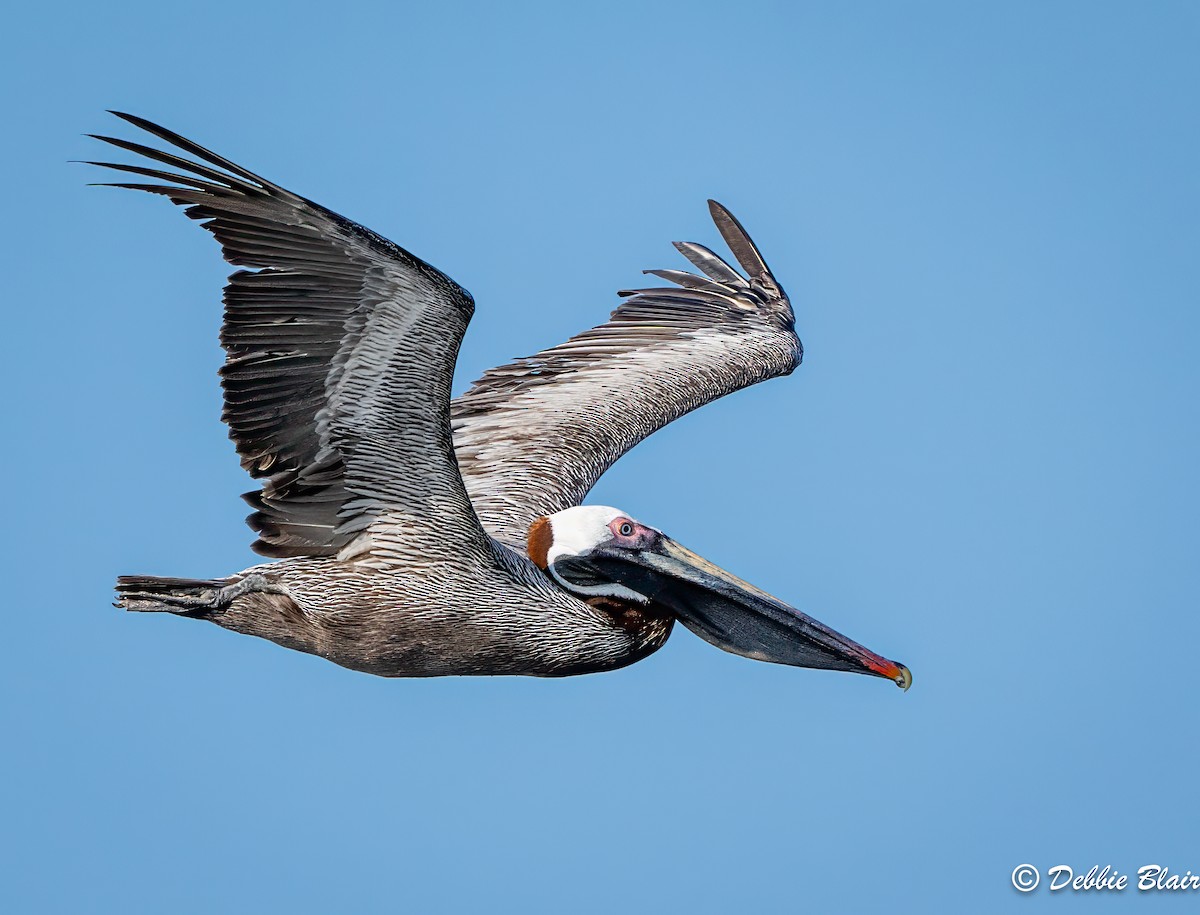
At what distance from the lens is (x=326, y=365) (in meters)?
8.91

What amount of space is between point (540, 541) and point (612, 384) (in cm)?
287

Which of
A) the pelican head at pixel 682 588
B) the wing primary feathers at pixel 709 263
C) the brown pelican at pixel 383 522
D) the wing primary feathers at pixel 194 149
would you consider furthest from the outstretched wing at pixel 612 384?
the wing primary feathers at pixel 194 149

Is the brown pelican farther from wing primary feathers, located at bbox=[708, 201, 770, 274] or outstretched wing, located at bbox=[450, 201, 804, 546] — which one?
wing primary feathers, located at bbox=[708, 201, 770, 274]

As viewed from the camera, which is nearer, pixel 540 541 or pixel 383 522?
pixel 383 522

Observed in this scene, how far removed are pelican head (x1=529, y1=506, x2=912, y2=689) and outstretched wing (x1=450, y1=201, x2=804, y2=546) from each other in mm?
829

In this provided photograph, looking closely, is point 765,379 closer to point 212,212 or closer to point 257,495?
point 257,495

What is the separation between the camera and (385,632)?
31.6ft

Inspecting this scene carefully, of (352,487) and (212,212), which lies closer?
(212,212)

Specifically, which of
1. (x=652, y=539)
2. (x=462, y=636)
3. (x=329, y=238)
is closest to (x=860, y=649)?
(x=652, y=539)

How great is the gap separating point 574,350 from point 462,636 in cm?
399

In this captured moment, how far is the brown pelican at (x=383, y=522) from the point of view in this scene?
8586mm

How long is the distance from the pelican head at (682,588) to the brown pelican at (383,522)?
0.4 inches

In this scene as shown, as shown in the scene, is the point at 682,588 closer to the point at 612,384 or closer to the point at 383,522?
the point at 383,522

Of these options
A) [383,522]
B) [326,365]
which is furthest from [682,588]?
[326,365]
